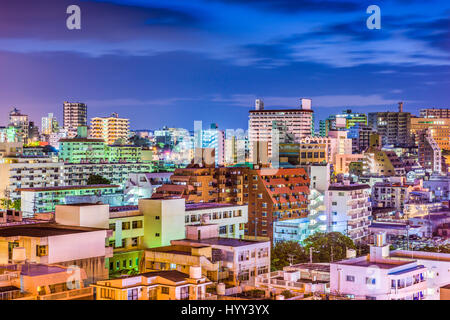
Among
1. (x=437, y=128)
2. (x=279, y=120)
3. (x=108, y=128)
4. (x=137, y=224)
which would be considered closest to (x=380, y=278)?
A: (x=137, y=224)

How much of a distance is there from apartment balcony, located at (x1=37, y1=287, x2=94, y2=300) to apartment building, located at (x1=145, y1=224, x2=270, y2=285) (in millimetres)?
1936

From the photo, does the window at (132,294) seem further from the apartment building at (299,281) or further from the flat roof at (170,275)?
the apartment building at (299,281)

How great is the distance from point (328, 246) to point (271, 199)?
418 centimetres

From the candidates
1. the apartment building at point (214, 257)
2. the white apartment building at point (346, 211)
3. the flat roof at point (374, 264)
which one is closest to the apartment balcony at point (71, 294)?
the apartment building at point (214, 257)

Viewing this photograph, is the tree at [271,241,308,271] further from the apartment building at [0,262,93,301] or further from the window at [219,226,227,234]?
the apartment building at [0,262,93,301]

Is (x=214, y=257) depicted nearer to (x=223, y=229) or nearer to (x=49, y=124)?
(x=223, y=229)

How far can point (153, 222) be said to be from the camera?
33.1 feet

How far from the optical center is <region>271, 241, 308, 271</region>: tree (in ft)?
34.2

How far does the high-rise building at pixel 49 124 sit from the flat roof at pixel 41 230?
45.2 metres

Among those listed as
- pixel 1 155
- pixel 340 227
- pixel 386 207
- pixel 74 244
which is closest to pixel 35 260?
pixel 74 244

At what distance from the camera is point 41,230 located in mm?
7785
